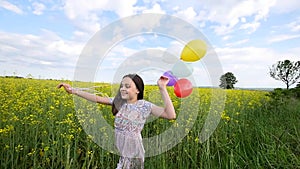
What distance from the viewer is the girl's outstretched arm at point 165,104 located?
198 cm

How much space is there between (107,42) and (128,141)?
770 mm

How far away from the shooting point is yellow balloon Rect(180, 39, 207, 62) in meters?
2.20

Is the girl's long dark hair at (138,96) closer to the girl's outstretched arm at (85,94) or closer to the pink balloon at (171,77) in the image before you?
the girl's outstretched arm at (85,94)

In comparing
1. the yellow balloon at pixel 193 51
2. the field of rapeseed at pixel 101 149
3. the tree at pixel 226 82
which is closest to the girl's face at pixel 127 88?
the field of rapeseed at pixel 101 149

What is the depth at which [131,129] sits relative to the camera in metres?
2.18

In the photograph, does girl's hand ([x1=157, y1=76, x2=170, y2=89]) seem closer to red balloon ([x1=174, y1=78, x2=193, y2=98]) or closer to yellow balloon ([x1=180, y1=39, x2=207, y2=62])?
red balloon ([x1=174, y1=78, x2=193, y2=98])

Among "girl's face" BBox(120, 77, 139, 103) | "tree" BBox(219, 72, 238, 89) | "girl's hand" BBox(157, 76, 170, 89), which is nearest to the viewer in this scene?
"girl's hand" BBox(157, 76, 170, 89)

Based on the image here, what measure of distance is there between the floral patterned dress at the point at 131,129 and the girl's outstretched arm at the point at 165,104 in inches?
3.1

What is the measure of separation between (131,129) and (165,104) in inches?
13.7

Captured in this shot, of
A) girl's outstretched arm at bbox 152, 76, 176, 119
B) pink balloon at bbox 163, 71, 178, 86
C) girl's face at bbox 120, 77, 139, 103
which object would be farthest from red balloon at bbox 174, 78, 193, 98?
girl's face at bbox 120, 77, 139, 103

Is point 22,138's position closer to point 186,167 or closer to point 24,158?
point 24,158

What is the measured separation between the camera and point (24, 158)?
2727 mm

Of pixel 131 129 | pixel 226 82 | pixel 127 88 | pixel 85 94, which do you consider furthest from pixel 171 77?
pixel 226 82

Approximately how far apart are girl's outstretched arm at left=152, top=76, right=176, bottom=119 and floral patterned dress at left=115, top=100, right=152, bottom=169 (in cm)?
8
